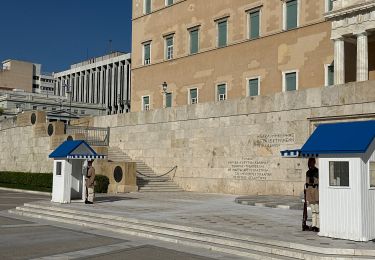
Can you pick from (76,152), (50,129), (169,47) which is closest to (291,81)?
(169,47)

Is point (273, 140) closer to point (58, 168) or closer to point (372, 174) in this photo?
point (58, 168)

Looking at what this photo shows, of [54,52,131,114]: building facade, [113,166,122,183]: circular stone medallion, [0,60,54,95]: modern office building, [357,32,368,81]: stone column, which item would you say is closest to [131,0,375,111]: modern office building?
[357,32,368,81]: stone column

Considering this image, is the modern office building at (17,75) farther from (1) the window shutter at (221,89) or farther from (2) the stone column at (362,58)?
(2) the stone column at (362,58)

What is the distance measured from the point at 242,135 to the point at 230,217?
11538mm

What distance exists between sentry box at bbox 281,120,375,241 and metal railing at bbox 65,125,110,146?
27.7m

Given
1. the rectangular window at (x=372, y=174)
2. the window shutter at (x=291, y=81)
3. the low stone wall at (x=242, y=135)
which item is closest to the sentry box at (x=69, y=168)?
the low stone wall at (x=242, y=135)

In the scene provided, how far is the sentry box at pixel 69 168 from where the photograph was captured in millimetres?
22609

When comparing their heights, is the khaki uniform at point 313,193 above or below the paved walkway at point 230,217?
above

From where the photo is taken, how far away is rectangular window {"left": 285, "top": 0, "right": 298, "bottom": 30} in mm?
33625

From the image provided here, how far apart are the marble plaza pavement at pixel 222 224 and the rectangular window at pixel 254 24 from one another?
1668 centimetres

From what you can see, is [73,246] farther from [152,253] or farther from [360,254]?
[360,254]

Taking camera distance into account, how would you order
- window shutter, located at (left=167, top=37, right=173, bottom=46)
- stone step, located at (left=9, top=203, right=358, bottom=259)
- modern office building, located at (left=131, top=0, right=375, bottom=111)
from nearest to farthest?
stone step, located at (left=9, top=203, right=358, bottom=259) < modern office building, located at (left=131, top=0, right=375, bottom=111) < window shutter, located at (left=167, top=37, right=173, bottom=46)

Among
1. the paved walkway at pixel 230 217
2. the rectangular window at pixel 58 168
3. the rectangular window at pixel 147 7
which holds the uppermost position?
the rectangular window at pixel 147 7

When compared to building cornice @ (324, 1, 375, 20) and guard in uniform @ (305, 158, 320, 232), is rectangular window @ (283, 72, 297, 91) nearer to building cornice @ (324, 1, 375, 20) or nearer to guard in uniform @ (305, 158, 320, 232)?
building cornice @ (324, 1, 375, 20)
